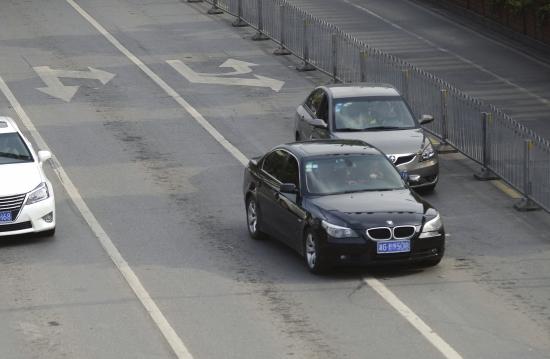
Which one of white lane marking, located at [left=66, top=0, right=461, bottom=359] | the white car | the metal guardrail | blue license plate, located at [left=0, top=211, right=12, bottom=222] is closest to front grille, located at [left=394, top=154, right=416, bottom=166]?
the metal guardrail

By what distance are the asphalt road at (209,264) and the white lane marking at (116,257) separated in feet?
0.21

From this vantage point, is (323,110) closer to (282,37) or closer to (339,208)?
(339,208)

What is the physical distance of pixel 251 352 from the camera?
15219mm

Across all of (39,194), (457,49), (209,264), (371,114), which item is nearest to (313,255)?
(209,264)

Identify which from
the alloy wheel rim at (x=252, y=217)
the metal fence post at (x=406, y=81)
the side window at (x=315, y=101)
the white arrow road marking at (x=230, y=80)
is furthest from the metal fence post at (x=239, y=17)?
the alloy wheel rim at (x=252, y=217)

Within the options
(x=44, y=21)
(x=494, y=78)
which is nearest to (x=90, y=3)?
(x=44, y=21)

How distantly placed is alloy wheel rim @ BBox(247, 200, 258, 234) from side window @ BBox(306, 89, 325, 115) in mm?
4951

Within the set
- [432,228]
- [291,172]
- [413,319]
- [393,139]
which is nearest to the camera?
[413,319]

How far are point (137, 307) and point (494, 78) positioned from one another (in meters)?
20.0

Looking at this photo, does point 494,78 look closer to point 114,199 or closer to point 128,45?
point 128,45

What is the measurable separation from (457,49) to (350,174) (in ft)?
67.0

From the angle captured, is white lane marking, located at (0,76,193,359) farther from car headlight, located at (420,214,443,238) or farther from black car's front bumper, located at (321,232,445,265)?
car headlight, located at (420,214,443,238)

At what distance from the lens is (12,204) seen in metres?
20.3

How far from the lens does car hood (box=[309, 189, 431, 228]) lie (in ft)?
59.8
